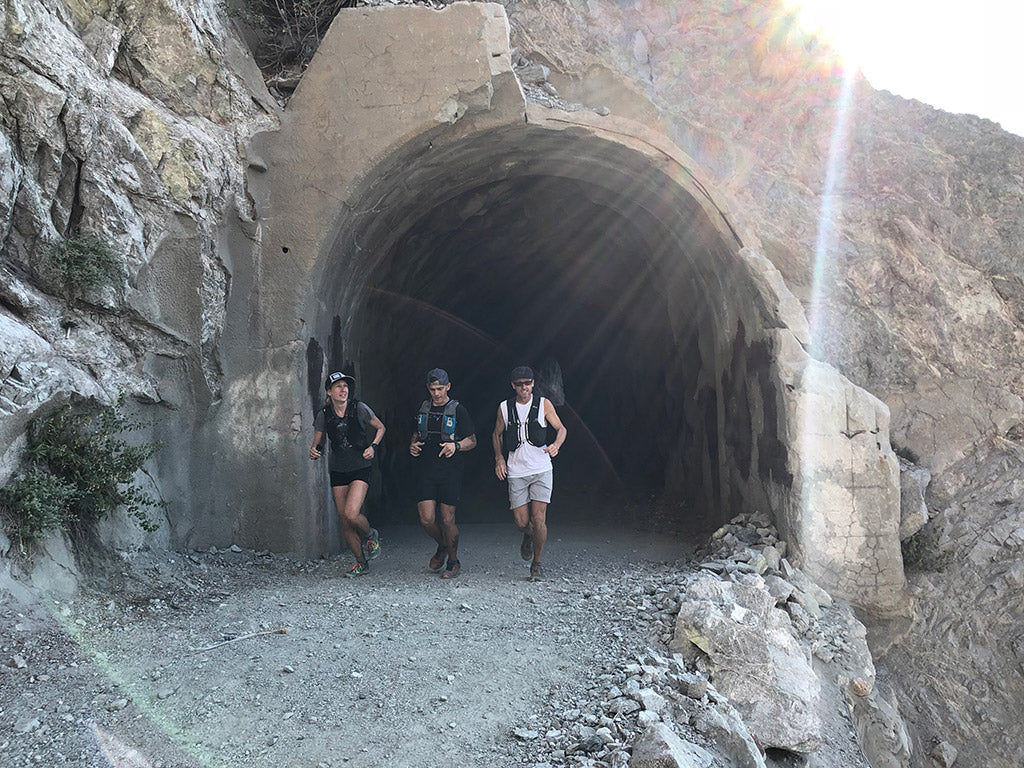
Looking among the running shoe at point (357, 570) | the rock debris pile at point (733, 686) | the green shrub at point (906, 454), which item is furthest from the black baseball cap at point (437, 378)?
the green shrub at point (906, 454)

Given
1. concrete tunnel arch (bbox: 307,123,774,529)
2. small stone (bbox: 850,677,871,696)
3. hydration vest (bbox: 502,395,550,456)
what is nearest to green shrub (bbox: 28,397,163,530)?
concrete tunnel arch (bbox: 307,123,774,529)

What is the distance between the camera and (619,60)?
8.52 m

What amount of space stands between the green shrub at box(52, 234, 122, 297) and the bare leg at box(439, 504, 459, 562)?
2.91m

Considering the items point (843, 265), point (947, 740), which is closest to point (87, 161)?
point (843, 265)

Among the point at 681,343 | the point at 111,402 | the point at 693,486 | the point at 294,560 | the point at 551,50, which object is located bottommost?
the point at 294,560

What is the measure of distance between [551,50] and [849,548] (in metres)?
5.71

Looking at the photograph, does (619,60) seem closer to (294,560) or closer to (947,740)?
(294,560)

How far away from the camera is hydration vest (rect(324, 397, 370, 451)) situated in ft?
18.5

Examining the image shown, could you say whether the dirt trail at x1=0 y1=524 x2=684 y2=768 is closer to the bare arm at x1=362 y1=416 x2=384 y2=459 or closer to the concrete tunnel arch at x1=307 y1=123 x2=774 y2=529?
the bare arm at x1=362 y1=416 x2=384 y2=459

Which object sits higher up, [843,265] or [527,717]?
[843,265]

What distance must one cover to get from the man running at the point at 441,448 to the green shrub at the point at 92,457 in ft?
6.35

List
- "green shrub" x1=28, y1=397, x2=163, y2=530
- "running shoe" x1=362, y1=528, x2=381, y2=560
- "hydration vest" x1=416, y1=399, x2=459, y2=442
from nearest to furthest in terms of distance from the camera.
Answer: "green shrub" x1=28, y1=397, x2=163, y2=530 → "hydration vest" x1=416, y1=399, x2=459, y2=442 → "running shoe" x1=362, y1=528, x2=381, y2=560

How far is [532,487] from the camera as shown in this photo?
5645 mm

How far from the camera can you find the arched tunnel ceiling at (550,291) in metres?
7.19
